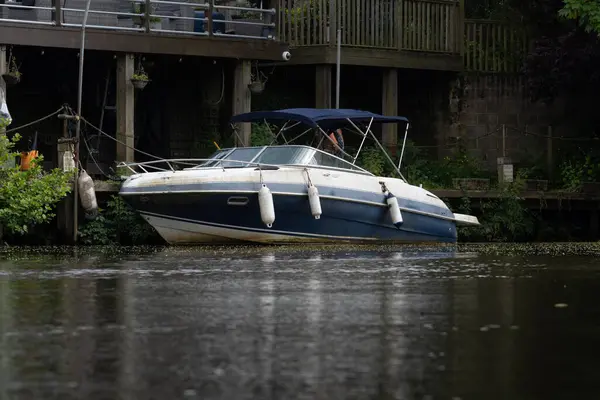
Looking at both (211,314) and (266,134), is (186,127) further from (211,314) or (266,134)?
(211,314)

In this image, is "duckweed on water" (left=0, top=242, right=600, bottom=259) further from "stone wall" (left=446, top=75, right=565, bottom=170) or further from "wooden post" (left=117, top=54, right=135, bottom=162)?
"stone wall" (left=446, top=75, right=565, bottom=170)

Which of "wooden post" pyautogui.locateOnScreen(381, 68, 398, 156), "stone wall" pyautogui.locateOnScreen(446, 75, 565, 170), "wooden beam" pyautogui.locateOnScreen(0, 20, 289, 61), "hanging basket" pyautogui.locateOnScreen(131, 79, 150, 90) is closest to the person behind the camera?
"wooden beam" pyautogui.locateOnScreen(0, 20, 289, 61)

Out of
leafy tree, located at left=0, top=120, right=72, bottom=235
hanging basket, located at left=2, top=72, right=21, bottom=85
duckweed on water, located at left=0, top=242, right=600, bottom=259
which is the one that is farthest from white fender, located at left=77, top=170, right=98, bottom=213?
hanging basket, located at left=2, top=72, right=21, bottom=85

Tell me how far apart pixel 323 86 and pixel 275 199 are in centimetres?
634

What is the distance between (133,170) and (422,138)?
9.21m

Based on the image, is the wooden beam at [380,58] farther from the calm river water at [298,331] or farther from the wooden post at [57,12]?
the calm river water at [298,331]

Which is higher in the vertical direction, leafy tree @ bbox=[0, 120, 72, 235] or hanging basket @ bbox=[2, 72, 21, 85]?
hanging basket @ bbox=[2, 72, 21, 85]

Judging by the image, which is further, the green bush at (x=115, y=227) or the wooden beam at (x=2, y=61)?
the wooden beam at (x=2, y=61)

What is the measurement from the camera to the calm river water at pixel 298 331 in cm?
930

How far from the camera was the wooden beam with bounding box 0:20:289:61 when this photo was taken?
91.2ft

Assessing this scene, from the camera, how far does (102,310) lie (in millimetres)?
13656

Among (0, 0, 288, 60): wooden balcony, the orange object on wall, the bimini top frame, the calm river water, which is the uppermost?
(0, 0, 288, 60): wooden balcony

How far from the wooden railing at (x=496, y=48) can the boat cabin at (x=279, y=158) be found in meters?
7.95

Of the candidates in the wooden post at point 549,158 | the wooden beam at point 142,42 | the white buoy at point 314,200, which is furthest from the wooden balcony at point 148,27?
the wooden post at point 549,158
